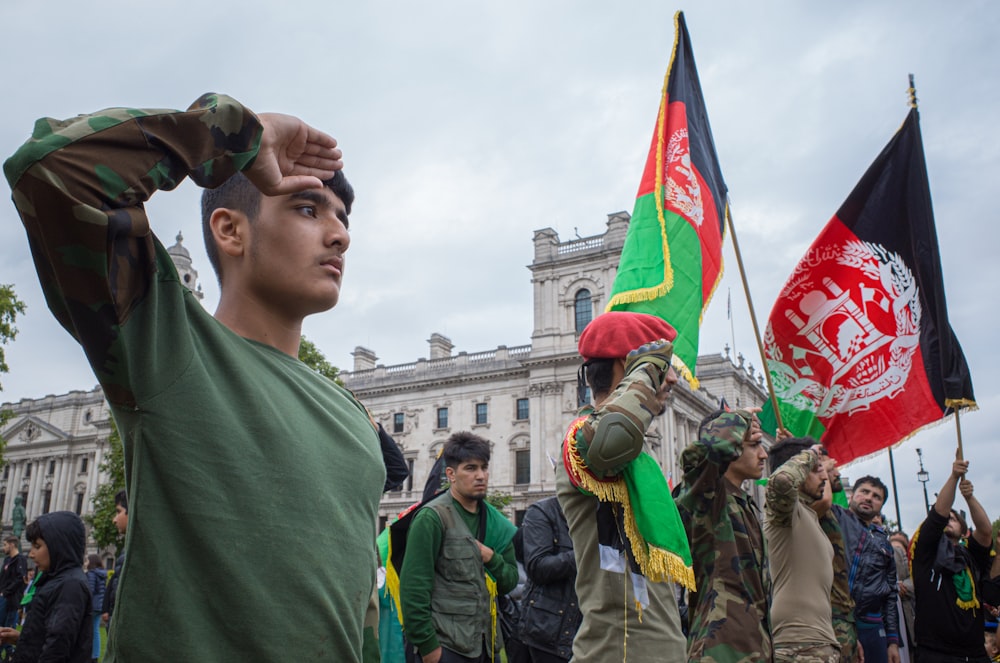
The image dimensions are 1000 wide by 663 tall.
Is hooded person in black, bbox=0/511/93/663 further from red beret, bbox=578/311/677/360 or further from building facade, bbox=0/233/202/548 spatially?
building facade, bbox=0/233/202/548

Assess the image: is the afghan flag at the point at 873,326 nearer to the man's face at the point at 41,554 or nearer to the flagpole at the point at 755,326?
the flagpole at the point at 755,326

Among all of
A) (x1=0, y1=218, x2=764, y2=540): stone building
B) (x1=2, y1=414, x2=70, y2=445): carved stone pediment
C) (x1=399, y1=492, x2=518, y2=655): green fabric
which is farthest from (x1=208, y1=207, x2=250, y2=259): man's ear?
(x1=2, y1=414, x2=70, y2=445): carved stone pediment

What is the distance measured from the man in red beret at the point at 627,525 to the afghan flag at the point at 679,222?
7.36 ft

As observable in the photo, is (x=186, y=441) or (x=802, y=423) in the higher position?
(x=802, y=423)

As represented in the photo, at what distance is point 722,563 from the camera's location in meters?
3.44

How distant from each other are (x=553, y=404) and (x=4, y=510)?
5445 centimetres

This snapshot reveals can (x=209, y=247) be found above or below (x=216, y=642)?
above

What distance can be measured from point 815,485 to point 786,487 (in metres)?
0.76

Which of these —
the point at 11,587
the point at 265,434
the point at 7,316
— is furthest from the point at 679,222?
the point at 7,316

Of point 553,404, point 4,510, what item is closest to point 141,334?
point 553,404

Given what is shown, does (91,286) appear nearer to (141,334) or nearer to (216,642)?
(141,334)

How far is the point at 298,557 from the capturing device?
1482mm

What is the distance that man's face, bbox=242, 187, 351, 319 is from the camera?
1.82 meters

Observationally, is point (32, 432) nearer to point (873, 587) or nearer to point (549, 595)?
point (549, 595)
